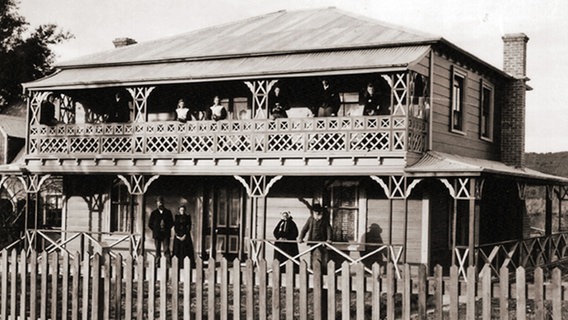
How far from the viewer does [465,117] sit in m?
23.2

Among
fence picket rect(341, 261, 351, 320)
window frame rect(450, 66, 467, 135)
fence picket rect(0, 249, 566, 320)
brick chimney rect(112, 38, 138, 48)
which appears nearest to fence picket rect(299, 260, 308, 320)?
fence picket rect(0, 249, 566, 320)

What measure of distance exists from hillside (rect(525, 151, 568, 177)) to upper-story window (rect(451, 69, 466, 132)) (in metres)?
25.3

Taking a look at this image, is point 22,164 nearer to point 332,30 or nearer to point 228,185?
point 228,185

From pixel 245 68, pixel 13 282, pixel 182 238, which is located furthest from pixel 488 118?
pixel 13 282

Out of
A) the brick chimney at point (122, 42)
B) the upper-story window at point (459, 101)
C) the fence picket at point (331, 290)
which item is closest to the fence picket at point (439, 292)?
the fence picket at point (331, 290)

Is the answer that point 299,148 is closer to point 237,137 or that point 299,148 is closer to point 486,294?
point 237,137

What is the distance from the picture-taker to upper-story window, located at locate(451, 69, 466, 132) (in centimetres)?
2277

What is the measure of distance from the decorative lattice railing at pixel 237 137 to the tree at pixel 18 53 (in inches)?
1015

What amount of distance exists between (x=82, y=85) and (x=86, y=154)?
6.73 feet

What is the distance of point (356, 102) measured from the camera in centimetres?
2159

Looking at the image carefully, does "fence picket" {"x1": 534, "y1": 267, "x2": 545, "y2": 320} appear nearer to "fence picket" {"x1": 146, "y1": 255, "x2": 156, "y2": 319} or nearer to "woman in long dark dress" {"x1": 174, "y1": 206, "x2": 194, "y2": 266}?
"fence picket" {"x1": 146, "y1": 255, "x2": 156, "y2": 319}

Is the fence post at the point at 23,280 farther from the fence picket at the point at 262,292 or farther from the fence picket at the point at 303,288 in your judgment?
the fence picket at the point at 303,288

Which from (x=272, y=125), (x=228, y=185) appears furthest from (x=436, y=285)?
(x=228, y=185)

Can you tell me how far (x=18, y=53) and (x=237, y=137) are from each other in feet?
103
